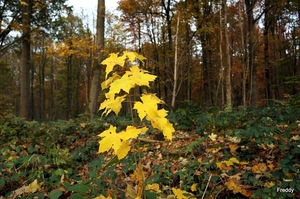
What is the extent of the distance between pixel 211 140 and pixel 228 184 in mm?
1592

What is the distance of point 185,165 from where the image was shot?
3.17 metres

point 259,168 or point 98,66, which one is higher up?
point 98,66

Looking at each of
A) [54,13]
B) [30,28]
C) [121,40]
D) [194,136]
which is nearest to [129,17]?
[121,40]

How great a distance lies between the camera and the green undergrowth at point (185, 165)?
2.26 m

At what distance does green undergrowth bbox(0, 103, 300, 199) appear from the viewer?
226cm

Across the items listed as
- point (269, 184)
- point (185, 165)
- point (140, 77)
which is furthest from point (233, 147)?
point (140, 77)

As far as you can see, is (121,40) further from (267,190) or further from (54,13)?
(267,190)

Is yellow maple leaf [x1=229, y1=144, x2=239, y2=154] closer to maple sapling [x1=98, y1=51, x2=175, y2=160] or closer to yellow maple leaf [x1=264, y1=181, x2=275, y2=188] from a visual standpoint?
yellow maple leaf [x1=264, y1=181, x2=275, y2=188]

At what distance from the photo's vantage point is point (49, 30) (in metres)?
11.9

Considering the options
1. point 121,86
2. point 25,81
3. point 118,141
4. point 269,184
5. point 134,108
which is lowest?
point 269,184

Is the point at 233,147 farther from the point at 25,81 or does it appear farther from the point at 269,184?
the point at 25,81

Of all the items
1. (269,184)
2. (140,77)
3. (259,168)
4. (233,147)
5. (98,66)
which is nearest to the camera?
(140,77)

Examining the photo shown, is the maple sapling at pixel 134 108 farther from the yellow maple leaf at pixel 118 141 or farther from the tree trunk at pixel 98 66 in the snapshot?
the tree trunk at pixel 98 66

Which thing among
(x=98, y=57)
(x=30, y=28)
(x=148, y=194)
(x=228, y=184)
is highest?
(x=30, y=28)
